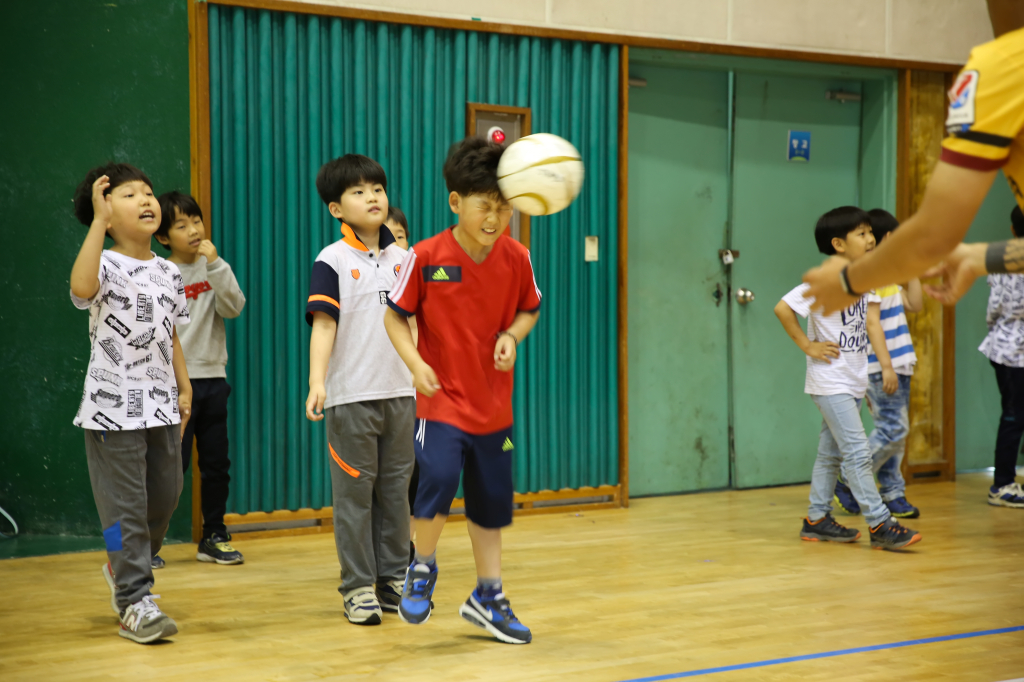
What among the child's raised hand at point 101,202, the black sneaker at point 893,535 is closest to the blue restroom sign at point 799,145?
the black sneaker at point 893,535

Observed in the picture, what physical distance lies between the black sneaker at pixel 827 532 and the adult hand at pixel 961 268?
2.99 meters

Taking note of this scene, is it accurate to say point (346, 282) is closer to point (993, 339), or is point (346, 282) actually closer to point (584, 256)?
point (584, 256)

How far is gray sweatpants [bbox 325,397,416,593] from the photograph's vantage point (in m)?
3.41

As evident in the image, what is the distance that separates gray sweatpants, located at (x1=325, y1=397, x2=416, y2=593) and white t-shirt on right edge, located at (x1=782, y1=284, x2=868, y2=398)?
2.11 m

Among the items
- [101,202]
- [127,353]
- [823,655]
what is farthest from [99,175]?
[823,655]

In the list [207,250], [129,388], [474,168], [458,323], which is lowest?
[129,388]

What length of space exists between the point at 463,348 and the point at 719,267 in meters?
3.52

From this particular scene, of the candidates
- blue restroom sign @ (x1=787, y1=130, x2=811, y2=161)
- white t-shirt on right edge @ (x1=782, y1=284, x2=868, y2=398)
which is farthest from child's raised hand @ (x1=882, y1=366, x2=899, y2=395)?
blue restroom sign @ (x1=787, y1=130, x2=811, y2=161)

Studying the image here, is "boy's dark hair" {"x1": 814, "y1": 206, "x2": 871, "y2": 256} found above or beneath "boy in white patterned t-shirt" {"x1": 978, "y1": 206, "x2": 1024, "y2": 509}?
above

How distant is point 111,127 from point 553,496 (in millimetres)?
3020

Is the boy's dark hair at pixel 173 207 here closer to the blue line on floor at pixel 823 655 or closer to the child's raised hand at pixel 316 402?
the child's raised hand at pixel 316 402

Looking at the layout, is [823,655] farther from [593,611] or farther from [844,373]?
[844,373]

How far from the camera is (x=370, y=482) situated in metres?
3.44

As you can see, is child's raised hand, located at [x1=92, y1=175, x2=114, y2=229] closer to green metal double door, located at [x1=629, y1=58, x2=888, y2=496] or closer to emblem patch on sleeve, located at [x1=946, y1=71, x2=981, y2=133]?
emblem patch on sleeve, located at [x1=946, y1=71, x2=981, y2=133]
